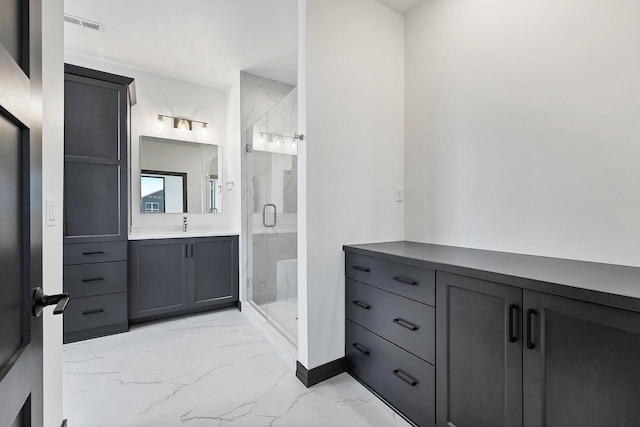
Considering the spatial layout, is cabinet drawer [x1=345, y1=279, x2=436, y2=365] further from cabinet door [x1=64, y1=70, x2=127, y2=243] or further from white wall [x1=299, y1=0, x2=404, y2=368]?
cabinet door [x1=64, y1=70, x2=127, y2=243]

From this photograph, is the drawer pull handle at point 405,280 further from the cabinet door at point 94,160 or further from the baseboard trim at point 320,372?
the cabinet door at point 94,160

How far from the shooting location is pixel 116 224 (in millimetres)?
2666

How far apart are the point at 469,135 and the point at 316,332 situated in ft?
5.53

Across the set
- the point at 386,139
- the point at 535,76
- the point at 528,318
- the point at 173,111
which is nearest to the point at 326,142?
the point at 386,139

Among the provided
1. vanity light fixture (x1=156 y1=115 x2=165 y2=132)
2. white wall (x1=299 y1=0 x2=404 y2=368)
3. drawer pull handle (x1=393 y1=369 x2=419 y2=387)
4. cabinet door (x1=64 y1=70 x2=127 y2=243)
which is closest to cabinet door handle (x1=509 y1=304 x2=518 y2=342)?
drawer pull handle (x1=393 y1=369 x2=419 y2=387)

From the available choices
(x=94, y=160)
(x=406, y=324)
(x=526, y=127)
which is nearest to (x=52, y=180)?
(x=94, y=160)

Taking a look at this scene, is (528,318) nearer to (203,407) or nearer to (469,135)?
(469,135)

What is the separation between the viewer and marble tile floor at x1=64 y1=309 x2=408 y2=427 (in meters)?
1.62

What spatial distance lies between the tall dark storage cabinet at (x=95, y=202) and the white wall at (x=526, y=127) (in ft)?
8.58

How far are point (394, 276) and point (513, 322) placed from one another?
2.12 feet

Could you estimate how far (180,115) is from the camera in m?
3.57

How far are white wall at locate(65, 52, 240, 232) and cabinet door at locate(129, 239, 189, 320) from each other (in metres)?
0.59

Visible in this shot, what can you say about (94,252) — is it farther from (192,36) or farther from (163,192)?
(192,36)

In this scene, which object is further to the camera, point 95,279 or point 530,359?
point 95,279
